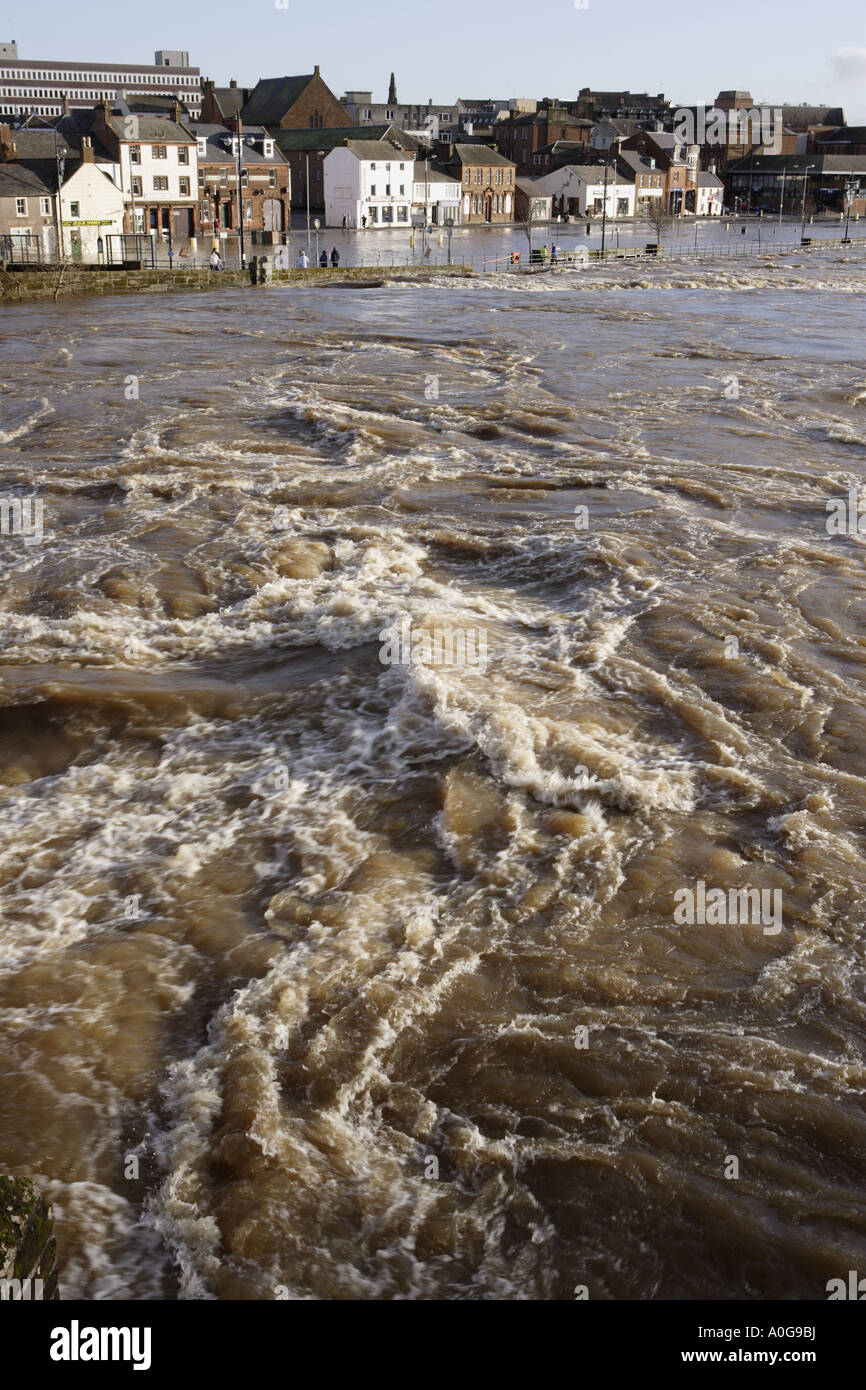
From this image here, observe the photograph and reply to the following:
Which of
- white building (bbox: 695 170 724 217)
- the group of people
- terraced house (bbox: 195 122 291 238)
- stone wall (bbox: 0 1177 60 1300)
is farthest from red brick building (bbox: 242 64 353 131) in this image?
stone wall (bbox: 0 1177 60 1300)

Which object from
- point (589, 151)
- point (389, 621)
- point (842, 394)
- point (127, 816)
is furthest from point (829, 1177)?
point (589, 151)

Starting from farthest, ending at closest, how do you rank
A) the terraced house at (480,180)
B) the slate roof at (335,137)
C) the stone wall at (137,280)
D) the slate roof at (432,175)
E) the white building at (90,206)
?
the terraced house at (480,180) → the slate roof at (432,175) → the slate roof at (335,137) → the white building at (90,206) → the stone wall at (137,280)

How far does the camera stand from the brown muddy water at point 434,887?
5.34 metres

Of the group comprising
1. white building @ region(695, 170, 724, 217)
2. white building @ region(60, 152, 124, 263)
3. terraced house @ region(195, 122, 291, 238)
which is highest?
white building @ region(695, 170, 724, 217)

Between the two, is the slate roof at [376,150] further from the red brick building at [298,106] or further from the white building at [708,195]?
the white building at [708,195]

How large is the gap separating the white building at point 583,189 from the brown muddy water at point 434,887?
4462 inches

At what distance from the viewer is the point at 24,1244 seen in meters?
3.98

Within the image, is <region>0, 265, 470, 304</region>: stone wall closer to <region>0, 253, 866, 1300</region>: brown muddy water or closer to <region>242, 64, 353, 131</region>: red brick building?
<region>0, 253, 866, 1300</region>: brown muddy water

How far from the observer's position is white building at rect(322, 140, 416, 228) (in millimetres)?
97250

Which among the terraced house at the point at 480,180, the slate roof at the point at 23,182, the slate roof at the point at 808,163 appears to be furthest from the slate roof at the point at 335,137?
the slate roof at the point at 808,163

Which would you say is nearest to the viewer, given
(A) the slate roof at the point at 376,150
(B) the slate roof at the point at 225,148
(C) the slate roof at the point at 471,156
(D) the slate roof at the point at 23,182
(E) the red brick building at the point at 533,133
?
(D) the slate roof at the point at 23,182

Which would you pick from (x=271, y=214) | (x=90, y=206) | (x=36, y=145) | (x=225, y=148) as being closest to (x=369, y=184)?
(x=271, y=214)

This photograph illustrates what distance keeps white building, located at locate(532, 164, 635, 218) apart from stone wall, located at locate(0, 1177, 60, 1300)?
12516 cm

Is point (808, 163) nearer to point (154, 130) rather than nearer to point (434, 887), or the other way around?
point (154, 130)
